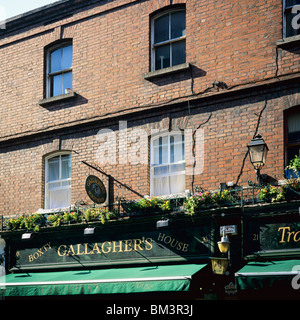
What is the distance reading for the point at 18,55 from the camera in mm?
15867

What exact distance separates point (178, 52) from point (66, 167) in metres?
4.22

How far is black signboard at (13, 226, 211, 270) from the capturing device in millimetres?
11734

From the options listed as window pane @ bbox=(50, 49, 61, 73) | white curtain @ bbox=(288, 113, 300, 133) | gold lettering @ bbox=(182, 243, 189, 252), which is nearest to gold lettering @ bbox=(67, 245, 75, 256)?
gold lettering @ bbox=(182, 243, 189, 252)

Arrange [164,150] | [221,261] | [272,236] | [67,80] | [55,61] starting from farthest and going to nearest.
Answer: [55,61] < [67,80] < [164,150] < [272,236] < [221,261]

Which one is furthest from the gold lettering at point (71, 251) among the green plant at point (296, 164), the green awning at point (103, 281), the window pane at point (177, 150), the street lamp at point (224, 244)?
the green plant at point (296, 164)

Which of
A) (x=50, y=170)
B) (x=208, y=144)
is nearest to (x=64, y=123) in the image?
(x=50, y=170)

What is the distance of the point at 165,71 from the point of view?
42.5 ft

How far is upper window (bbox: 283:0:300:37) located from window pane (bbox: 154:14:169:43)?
3.02 meters

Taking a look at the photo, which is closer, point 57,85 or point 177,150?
point 177,150

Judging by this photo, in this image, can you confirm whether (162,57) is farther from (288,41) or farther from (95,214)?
(95,214)

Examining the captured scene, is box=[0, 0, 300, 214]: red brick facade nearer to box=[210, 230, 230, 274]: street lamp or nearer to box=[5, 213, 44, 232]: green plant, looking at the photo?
box=[5, 213, 44, 232]: green plant

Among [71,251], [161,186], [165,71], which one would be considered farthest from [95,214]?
[165,71]
